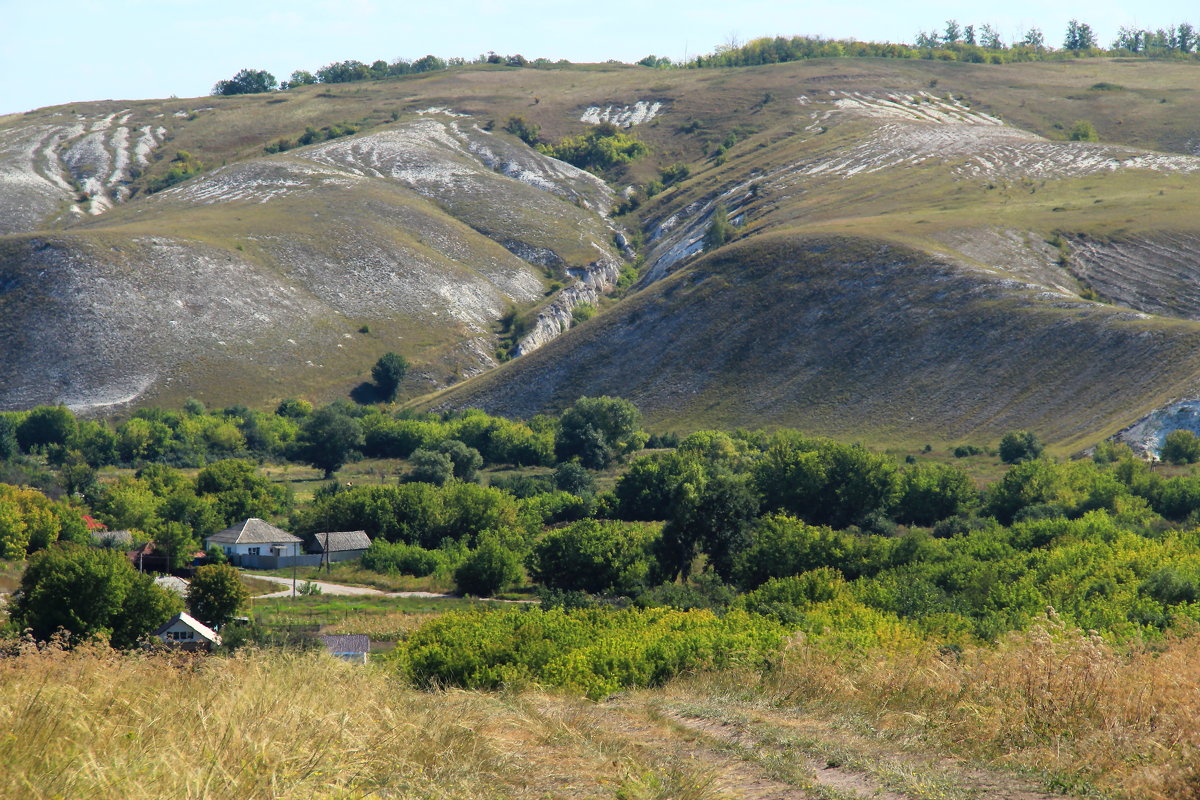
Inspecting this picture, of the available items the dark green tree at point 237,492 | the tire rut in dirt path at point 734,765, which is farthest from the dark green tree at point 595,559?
the tire rut in dirt path at point 734,765

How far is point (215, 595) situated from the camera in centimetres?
4238

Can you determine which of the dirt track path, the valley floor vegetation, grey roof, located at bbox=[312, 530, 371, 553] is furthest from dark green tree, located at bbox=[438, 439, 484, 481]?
the dirt track path

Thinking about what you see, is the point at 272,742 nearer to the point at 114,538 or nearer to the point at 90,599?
the point at 90,599

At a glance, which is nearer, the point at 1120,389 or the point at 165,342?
the point at 1120,389

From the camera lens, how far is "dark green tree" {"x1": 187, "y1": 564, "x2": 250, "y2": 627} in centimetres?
4231

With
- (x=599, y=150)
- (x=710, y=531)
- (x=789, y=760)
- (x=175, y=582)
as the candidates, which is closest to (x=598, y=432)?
(x=710, y=531)

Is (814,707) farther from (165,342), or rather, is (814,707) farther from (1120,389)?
(165,342)

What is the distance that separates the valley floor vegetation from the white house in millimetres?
2042

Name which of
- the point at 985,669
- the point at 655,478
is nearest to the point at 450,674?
the point at 985,669

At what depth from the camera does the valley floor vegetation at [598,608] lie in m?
8.84

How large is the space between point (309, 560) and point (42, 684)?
61.0 meters

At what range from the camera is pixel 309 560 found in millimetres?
67750

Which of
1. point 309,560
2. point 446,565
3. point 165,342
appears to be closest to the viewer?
point 446,565

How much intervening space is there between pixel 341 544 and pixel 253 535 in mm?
5239
